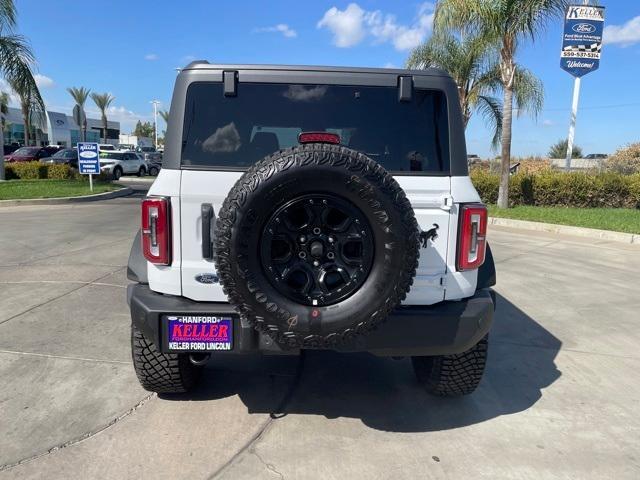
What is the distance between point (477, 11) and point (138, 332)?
13934mm

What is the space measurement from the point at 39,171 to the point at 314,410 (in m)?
22.2

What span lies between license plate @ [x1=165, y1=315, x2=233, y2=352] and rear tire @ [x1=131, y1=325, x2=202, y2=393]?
448 mm

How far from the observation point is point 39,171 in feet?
71.1

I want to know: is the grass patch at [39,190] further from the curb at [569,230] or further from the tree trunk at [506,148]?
the tree trunk at [506,148]

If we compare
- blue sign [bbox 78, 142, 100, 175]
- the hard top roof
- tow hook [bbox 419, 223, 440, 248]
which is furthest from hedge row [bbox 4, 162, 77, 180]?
tow hook [bbox 419, 223, 440, 248]

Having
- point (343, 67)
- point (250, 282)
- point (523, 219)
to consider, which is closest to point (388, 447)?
point (250, 282)

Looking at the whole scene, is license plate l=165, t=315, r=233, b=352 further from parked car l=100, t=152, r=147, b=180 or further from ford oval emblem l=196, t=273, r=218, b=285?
parked car l=100, t=152, r=147, b=180

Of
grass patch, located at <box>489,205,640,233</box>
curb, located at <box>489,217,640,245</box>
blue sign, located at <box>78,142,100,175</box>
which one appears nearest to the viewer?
curb, located at <box>489,217,640,245</box>

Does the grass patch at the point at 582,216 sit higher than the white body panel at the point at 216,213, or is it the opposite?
the white body panel at the point at 216,213

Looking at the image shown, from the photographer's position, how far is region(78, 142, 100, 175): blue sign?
57.2 ft

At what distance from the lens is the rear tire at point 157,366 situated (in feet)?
10.5

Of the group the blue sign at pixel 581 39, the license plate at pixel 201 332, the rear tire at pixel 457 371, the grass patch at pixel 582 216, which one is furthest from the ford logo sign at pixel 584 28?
the license plate at pixel 201 332

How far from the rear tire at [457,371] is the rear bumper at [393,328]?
42 cm

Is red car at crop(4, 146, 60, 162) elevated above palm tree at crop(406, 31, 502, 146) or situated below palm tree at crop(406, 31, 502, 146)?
below
